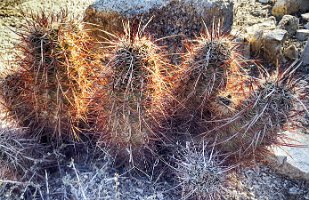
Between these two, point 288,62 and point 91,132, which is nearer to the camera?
point 91,132

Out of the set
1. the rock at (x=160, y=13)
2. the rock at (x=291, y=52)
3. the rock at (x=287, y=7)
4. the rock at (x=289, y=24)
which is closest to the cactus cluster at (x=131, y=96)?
the rock at (x=160, y=13)

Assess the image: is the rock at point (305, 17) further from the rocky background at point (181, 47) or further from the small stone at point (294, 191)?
the small stone at point (294, 191)

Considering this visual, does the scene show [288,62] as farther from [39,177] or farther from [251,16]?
[39,177]

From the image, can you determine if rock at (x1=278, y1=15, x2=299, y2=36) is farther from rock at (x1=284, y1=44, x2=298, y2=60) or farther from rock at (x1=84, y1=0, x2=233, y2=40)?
rock at (x1=84, y1=0, x2=233, y2=40)

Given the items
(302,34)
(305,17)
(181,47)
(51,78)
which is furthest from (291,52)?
(51,78)

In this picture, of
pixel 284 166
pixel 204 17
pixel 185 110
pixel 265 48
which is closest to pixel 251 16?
pixel 265 48

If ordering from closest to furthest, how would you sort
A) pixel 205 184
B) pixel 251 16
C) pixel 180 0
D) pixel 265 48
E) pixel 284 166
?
pixel 205 184 < pixel 284 166 < pixel 180 0 < pixel 265 48 < pixel 251 16

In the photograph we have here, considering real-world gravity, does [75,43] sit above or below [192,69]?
above
